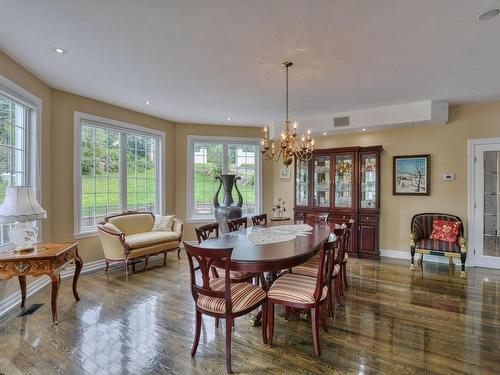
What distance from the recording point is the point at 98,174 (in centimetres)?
458

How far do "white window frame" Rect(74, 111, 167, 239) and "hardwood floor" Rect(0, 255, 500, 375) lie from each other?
46.1 inches

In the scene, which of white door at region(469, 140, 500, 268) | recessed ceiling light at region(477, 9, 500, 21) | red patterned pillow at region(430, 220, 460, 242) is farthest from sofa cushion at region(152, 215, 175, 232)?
white door at region(469, 140, 500, 268)

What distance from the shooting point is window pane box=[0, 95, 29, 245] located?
9.91 ft

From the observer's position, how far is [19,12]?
2148 millimetres

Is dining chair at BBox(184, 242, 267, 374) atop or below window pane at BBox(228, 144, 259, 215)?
below

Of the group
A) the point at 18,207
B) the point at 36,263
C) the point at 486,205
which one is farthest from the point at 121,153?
the point at 486,205

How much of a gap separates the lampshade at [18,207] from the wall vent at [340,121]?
4.68 metres

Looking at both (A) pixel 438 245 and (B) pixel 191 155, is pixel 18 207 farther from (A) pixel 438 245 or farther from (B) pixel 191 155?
(A) pixel 438 245

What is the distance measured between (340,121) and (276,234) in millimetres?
3013

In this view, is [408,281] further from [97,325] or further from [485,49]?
[97,325]

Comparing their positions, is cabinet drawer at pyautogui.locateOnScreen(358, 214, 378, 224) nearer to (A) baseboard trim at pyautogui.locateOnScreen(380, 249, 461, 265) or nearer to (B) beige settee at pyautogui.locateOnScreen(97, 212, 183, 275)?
(A) baseboard trim at pyautogui.locateOnScreen(380, 249, 461, 265)

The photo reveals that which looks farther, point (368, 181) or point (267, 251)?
point (368, 181)

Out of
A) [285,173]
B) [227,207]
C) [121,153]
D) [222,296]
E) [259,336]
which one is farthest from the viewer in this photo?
[285,173]

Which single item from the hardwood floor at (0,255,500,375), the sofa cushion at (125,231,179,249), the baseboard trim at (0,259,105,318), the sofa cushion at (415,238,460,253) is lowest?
the hardwood floor at (0,255,500,375)
